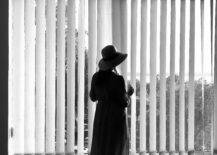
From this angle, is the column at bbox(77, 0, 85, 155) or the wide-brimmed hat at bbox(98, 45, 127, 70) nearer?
the wide-brimmed hat at bbox(98, 45, 127, 70)

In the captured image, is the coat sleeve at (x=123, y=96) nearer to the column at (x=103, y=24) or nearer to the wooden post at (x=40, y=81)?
the column at (x=103, y=24)

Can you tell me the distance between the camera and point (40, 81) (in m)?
3.79

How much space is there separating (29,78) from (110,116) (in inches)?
35.6

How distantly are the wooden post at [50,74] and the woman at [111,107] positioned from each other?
62 centimetres

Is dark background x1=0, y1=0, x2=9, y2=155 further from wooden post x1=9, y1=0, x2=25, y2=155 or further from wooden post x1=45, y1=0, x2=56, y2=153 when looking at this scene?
wooden post x1=45, y1=0, x2=56, y2=153

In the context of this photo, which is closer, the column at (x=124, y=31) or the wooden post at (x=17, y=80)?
the wooden post at (x=17, y=80)

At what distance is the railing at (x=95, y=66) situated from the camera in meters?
3.78

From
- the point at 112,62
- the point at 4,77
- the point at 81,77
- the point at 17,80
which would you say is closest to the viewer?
the point at 112,62

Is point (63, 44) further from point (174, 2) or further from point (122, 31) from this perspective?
point (174, 2)

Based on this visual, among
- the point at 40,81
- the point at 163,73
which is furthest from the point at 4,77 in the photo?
the point at 163,73

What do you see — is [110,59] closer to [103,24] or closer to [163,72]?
[103,24]

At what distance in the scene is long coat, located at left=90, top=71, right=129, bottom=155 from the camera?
10.7 feet

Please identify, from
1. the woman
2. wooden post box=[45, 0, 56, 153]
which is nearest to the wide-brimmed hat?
the woman

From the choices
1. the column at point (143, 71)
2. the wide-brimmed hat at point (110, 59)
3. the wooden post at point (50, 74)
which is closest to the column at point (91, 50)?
the wooden post at point (50, 74)
